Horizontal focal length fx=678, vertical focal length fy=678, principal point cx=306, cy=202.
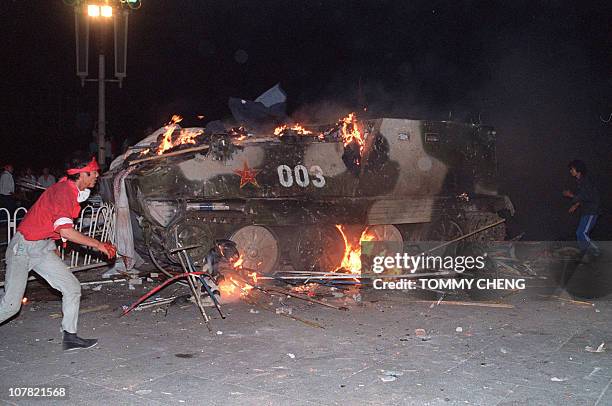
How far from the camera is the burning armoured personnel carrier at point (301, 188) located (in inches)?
372

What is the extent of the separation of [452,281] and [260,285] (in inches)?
107

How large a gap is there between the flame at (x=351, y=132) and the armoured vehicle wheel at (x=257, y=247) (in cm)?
193

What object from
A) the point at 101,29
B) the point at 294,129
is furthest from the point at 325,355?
the point at 101,29

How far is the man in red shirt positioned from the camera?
19.5 feet

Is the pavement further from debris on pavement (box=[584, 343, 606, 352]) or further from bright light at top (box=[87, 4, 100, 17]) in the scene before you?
bright light at top (box=[87, 4, 100, 17])

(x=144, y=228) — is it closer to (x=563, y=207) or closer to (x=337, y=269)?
(x=337, y=269)

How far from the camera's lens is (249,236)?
10.0 metres

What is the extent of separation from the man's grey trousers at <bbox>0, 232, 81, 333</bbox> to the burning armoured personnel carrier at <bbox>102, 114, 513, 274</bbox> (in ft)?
10.3

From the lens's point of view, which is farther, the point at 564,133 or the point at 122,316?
the point at 564,133

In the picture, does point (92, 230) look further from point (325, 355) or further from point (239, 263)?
point (325, 355)

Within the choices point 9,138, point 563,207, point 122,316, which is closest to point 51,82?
point 9,138

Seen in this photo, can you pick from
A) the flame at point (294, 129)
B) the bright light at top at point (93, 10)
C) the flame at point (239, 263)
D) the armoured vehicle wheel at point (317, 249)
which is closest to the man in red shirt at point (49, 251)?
the flame at point (239, 263)

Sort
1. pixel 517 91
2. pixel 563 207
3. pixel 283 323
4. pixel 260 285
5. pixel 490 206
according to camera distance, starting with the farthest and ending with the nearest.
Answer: pixel 517 91
pixel 563 207
pixel 490 206
pixel 260 285
pixel 283 323

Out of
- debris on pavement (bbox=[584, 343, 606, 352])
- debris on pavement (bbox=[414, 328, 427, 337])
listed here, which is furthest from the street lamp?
debris on pavement (bbox=[584, 343, 606, 352])
